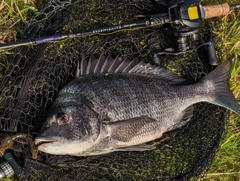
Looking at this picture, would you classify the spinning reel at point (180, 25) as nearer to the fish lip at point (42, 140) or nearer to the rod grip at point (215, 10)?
the rod grip at point (215, 10)

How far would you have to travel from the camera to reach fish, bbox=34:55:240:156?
3064 millimetres

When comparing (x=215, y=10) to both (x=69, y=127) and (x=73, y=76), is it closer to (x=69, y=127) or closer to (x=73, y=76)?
(x=73, y=76)

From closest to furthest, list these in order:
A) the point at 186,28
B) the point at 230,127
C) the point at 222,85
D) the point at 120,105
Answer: the point at 120,105, the point at 186,28, the point at 222,85, the point at 230,127

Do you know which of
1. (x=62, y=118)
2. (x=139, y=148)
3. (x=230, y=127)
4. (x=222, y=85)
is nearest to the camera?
(x=62, y=118)

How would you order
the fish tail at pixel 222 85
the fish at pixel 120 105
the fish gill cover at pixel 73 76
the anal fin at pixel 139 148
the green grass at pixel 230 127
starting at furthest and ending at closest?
the green grass at pixel 230 127 → the fish tail at pixel 222 85 → the anal fin at pixel 139 148 → the fish gill cover at pixel 73 76 → the fish at pixel 120 105

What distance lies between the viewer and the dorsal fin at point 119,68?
3.43 meters

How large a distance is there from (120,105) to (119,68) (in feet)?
1.32

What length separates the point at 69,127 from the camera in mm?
3053

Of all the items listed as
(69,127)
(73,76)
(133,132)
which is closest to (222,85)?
(133,132)

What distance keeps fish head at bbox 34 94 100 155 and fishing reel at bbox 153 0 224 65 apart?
967 millimetres

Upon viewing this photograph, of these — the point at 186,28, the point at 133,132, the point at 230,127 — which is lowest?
the point at 230,127

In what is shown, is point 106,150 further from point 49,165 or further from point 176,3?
point 176,3

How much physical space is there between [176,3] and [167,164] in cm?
159

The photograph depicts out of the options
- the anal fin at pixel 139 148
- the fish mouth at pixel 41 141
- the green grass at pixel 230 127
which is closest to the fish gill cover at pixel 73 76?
the anal fin at pixel 139 148
